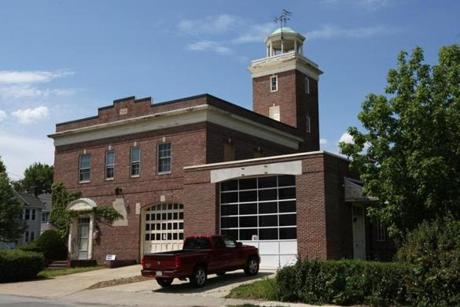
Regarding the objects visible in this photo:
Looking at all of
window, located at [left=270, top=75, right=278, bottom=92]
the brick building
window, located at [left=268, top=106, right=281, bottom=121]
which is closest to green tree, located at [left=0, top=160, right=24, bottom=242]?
the brick building

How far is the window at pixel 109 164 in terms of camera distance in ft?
114

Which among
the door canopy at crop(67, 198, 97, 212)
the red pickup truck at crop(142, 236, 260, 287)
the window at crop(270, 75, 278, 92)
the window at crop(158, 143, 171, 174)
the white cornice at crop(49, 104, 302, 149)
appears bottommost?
the red pickup truck at crop(142, 236, 260, 287)

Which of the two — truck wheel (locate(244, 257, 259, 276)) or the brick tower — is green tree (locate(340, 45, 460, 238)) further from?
the brick tower

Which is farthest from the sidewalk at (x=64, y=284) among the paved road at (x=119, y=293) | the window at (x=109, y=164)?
the window at (x=109, y=164)

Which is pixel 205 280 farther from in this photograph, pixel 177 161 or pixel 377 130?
pixel 177 161

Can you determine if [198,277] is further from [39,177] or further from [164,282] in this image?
[39,177]

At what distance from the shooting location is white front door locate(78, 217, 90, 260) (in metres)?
34.7

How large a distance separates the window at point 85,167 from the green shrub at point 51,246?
3809 millimetres

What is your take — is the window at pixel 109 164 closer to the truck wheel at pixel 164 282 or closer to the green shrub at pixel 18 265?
the green shrub at pixel 18 265

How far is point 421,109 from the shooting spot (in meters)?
19.5

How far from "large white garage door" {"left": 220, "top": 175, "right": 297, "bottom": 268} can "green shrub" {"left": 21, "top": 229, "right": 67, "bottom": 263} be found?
11.9 m

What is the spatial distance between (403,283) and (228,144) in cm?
1792

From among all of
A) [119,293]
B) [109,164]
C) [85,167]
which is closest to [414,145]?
[119,293]

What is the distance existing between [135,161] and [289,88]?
14.8m
